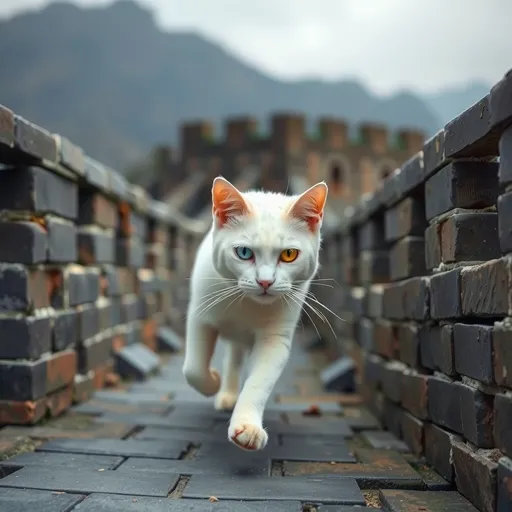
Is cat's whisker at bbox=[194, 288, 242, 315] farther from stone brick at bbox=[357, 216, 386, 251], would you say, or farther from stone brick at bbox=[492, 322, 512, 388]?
stone brick at bbox=[357, 216, 386, 251]

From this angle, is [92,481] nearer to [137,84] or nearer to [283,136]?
[283,136]

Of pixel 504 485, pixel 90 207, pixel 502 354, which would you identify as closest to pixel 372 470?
pixel 504 485

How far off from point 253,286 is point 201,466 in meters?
0.71

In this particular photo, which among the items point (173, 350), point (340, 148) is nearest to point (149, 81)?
point (340, 148)

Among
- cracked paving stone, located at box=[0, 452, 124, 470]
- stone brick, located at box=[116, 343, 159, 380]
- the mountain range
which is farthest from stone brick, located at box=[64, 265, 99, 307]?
the mountain range

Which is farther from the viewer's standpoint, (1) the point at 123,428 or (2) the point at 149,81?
(2) the point at 149,81

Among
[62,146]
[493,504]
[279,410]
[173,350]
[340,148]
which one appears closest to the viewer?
[493,504]

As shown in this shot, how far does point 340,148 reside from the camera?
19.1 metres

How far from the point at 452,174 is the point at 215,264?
100cm

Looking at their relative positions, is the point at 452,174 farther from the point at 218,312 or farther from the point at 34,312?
the point at 34,312

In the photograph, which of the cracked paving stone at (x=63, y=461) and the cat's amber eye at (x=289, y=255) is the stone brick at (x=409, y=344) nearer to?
the cat's amber eye at (x=289, y=255)

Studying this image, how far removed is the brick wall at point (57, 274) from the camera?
280cm

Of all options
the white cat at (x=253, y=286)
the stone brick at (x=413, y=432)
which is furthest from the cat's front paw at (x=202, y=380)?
the stone brick at (x=413, y=432)

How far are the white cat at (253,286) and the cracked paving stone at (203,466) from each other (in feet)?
0.52
